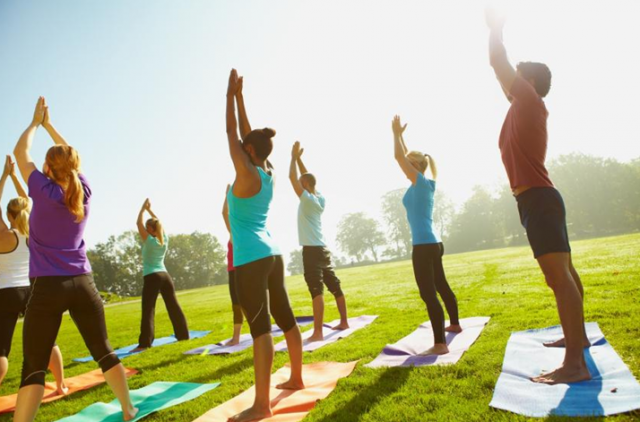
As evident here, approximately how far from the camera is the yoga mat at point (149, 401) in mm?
4445

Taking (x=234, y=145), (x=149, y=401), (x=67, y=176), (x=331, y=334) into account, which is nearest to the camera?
(x=234, y=145)

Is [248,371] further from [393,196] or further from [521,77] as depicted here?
[393,196]

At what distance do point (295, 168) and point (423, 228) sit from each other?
2551 mm

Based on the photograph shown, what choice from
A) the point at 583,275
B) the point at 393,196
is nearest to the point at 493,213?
the point at 393,196

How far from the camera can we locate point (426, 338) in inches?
253

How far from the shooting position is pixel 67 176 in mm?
4008

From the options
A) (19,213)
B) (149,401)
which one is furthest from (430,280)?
(19,213)

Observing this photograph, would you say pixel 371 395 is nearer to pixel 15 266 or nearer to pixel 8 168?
pixel 15 266

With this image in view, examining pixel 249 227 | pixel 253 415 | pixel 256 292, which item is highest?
pixel 249 227

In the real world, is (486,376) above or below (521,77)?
below

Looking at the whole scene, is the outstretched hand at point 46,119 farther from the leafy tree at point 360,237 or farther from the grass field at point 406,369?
the leafy tree at point 360,237

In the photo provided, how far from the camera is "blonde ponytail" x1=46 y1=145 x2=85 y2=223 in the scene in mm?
3944

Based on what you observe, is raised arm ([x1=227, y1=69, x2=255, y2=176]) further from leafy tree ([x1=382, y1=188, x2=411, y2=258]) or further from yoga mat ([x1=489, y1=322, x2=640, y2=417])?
leafy tree ([x1=382, y1=188, x2=411, y2=258])

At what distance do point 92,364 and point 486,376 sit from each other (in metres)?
7.09
